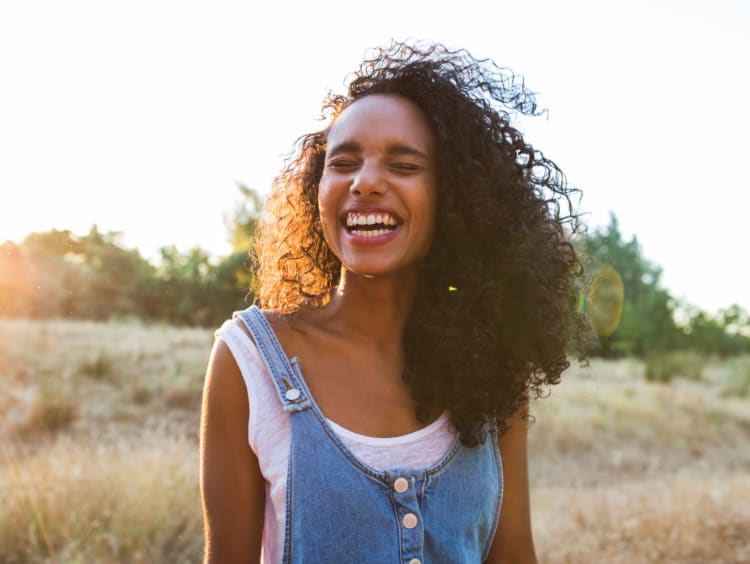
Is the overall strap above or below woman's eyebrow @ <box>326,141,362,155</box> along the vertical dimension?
below

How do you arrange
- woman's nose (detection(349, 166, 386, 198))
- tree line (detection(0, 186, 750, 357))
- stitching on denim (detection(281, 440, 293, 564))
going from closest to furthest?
stitching on denim (detection(281, 440, 293, 564)) < woman's nose (detection(349, 166, 386, 198)) < tree line (detection(0, 186, 750, 357))

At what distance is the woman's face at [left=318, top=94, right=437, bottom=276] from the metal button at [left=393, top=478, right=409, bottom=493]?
1.70 ft

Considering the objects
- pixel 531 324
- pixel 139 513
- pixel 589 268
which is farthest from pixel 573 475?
pixel 531 324

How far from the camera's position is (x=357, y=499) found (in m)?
1.70

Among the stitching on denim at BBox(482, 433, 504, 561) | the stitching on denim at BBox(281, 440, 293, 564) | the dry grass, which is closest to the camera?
the stitching on denim at BBox(281, 440, 293, 564)

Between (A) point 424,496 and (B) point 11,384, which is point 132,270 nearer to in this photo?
(B) point 11,384

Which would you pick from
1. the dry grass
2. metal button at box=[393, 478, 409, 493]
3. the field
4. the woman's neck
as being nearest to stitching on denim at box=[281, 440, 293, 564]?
metal button at box=[393, 478, 409, 493]

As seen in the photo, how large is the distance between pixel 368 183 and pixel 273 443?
68cm

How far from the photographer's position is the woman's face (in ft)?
6.05

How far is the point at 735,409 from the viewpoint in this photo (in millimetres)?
12773

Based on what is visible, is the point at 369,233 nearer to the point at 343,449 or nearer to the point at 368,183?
the point at 368,183

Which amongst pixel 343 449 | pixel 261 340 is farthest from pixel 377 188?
pixel 343 449

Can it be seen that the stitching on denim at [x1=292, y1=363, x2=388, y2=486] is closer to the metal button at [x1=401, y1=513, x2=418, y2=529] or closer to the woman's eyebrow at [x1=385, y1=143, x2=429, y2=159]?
the metal button at [x1=401, y1=513, x2=418, y2=529]

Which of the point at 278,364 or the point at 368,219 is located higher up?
the point at 368,219
